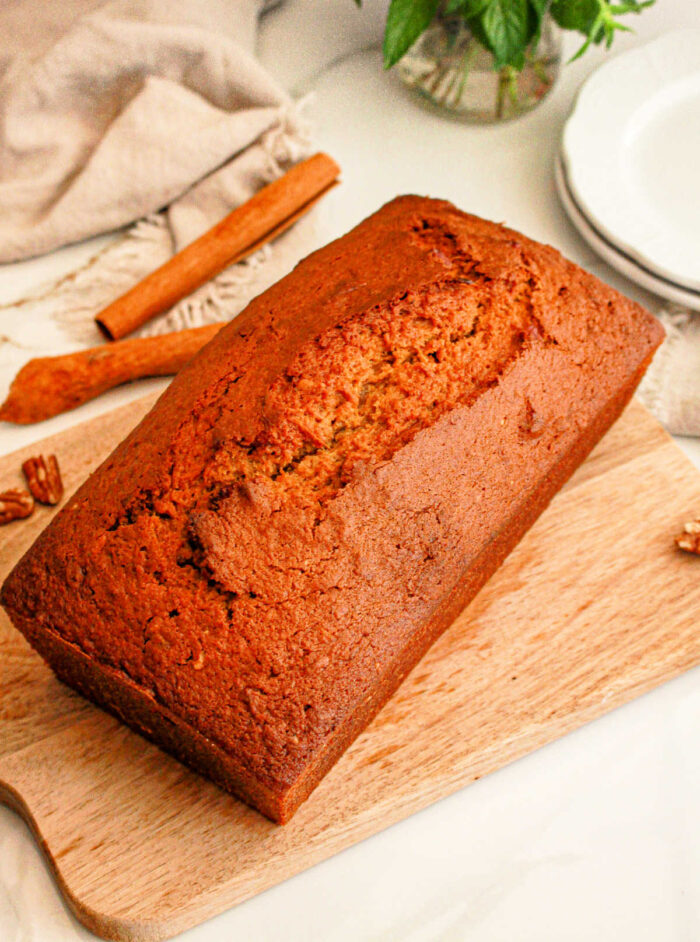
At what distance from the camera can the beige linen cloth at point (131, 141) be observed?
7.25ft

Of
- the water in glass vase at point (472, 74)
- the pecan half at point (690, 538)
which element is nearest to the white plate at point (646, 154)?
the water in glass vase at point (472, 74)

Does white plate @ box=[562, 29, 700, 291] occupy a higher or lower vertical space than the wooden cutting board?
higher

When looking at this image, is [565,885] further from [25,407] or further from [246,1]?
[246,1]

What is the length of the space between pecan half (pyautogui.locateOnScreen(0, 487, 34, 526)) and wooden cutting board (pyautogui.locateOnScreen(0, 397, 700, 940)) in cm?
2

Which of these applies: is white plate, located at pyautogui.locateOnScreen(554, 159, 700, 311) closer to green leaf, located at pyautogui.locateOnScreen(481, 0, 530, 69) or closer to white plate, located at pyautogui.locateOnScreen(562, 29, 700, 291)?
white plate, located at pyautogui.locateOnScreen(562, 29, 700, 291)

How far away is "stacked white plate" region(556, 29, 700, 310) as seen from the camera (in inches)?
82.4

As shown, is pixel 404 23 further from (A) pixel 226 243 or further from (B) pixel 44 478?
(B) pixel 44 478

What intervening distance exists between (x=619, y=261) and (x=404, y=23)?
69 cm

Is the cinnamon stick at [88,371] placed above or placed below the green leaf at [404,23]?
below

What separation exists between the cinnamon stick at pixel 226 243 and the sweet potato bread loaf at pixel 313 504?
517 millimetres

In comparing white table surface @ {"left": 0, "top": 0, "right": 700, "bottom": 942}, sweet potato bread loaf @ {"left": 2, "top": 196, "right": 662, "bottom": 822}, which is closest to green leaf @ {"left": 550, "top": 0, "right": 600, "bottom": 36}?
sweet potato bread loaf @ {"left": 2, "top": 196, "right": 662, "bottom": 822}

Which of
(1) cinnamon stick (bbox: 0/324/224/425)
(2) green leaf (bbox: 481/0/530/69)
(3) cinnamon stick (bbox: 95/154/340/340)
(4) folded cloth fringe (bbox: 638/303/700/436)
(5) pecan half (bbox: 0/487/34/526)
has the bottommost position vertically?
(4) folded cloth fringe (bbox: 638/303/700/436)

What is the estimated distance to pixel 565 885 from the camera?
1463 mm

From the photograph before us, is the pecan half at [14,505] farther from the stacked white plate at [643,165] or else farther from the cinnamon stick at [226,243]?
the stacked white plate at [643,165]
